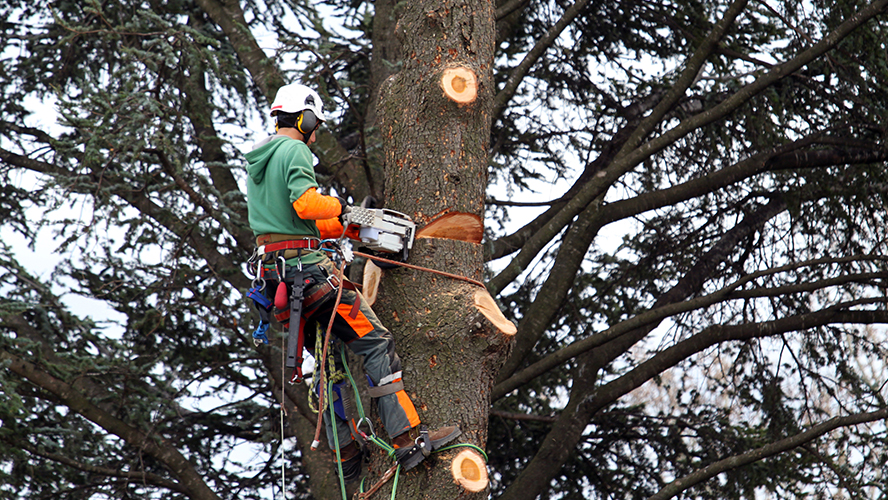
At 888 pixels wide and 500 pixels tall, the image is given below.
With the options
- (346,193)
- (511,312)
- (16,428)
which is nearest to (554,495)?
(511,312)

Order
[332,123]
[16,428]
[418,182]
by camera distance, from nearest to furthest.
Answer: [418,182], [16,428], [332,123]

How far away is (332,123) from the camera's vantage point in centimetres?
746

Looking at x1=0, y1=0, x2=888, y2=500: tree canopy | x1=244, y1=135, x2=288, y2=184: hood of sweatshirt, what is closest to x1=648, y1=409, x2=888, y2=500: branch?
x1=0, y1=0, x2=888, y2=500: tree canopy

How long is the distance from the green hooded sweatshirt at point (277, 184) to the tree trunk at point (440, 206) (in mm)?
459

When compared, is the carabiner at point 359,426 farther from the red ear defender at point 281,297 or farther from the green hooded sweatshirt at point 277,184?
the green hooded sweatshirt at point 277,184

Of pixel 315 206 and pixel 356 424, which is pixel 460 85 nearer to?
pixel 315 206

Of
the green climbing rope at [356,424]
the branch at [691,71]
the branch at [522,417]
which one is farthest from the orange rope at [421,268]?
the branch at [522,417]

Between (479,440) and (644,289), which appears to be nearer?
(479,440)

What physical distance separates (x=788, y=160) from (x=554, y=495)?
381 centimetres

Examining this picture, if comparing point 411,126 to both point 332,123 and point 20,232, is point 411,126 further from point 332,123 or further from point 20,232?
point 20,232

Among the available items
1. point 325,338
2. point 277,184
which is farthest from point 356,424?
point 277,184

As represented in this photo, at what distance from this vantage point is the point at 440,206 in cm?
399

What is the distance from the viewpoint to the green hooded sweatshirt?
3.81 meters

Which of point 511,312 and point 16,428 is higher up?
point 511,312
